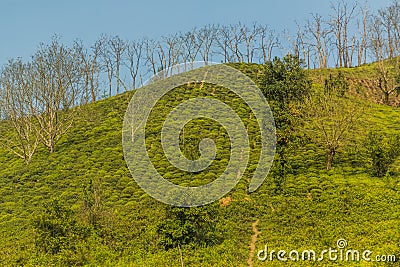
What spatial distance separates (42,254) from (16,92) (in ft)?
81.9

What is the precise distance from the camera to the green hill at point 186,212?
81.5 feet

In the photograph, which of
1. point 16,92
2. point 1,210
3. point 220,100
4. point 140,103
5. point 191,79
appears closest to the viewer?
point 1,210

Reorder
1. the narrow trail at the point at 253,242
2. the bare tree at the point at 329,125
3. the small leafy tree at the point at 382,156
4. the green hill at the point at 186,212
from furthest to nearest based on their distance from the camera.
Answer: the bare tree at the point at 329,125
the small leafy tree at the point at 382,156
the green hill at the point at 186,212
the narrow trail at the point at 253,242

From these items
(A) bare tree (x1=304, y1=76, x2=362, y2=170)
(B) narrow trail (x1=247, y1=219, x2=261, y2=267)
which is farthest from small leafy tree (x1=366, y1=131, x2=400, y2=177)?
(B) narrow trail (x1=247, y1=219, x2=261, y2=267)

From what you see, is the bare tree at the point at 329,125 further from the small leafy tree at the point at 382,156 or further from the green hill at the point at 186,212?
the small leafy tree at the point at 382,156

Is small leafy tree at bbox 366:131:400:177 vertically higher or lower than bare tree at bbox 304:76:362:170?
lower

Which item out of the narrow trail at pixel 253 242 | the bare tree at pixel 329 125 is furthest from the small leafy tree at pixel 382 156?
the narrow trail at pixel 253 242

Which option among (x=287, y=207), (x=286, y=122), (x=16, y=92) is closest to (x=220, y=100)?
(x=286, y=122)

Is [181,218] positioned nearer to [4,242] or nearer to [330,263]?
[330,263]

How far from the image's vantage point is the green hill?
81.5 ft

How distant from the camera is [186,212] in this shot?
2569 cm

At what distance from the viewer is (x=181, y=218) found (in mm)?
26062

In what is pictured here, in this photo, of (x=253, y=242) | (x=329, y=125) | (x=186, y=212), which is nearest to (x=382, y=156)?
(x=329, y=125)

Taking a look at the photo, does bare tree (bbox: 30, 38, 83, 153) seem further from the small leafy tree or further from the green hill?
the small leafy tree
